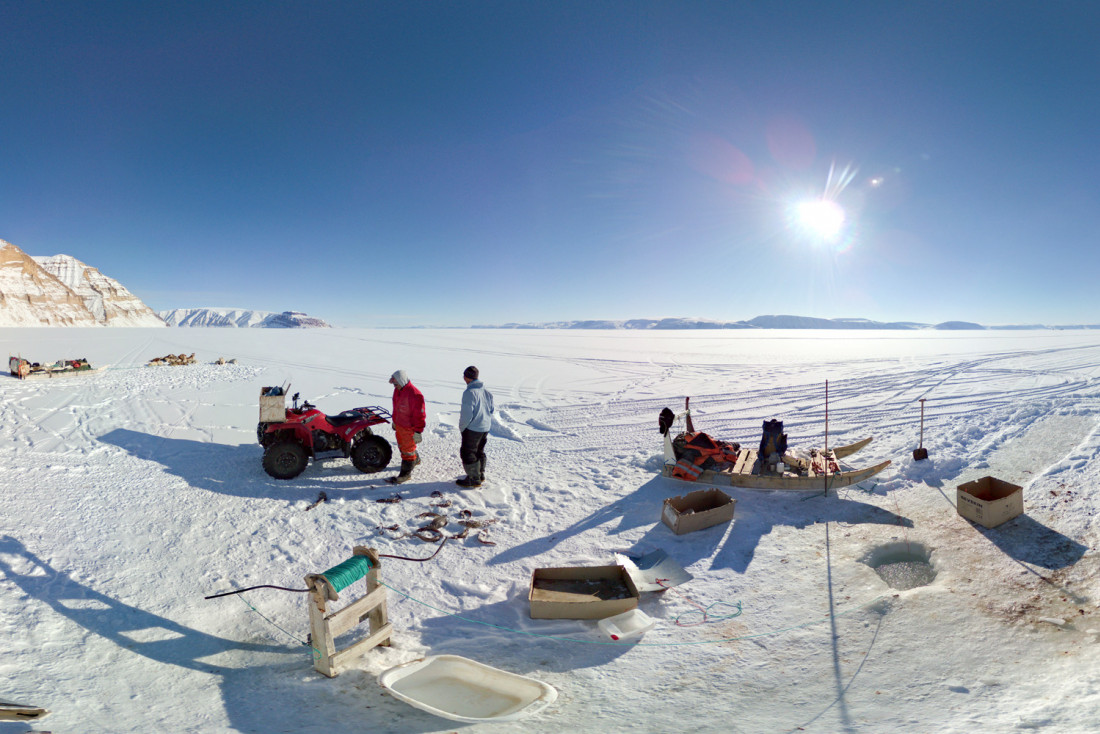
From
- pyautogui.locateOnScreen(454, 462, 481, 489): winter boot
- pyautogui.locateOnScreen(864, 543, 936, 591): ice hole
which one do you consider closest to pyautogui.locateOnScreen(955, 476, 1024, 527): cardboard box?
pyautogui.locateOnScreen(864, 543, 936, 591): ice hole

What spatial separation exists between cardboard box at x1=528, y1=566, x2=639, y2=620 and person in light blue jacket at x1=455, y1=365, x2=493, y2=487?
2358 mm

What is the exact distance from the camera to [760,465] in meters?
6.47

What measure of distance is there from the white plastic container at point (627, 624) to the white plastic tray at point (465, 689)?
0.88m

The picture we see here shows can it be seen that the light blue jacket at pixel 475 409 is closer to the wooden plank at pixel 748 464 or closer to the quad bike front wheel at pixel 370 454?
the quad bike front wheel at pixel 370 454

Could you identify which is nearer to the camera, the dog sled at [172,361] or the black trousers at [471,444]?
the black trousers at [471,444]

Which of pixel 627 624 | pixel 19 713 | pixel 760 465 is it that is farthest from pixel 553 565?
pixel 19 713

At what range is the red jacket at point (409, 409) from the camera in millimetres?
6430

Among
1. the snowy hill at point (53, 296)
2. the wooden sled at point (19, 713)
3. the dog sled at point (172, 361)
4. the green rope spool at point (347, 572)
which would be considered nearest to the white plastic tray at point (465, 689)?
the green rope spool at point (347, 572)

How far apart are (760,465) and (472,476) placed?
3.83 metres

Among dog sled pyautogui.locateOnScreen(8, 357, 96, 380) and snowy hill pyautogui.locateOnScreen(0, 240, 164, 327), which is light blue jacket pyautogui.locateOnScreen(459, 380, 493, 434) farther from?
snowy hill pyautogui.locateOnScreen(0, 240, 164, 327)

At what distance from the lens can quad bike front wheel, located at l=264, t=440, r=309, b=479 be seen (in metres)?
6.52

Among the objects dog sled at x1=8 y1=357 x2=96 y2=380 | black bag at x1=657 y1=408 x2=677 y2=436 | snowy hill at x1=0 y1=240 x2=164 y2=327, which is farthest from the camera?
snowy hill at x1=0 y1=240 x2=164 y2=327

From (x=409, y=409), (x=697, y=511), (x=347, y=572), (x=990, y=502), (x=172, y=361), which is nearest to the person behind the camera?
(x=347, y=572)

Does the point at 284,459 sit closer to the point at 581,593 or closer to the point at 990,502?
the point at 581,593
